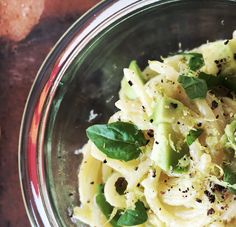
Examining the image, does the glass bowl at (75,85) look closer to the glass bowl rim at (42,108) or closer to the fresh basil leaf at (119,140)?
the glass bowl rim at (42,108)

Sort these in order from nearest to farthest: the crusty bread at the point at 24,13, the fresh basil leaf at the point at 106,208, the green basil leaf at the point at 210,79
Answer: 1. the green basil leaf at the point at 210,79
2. the fresh basil leaf at the point at 106,208
3. the crusty bread at the point at 24,13

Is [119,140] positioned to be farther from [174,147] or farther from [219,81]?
[219,81]

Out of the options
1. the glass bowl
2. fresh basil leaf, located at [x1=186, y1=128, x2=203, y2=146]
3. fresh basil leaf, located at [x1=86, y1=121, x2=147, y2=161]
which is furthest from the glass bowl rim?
fresh basil leaf, located at [x1=186, y1=128, x2=203, y2=146]

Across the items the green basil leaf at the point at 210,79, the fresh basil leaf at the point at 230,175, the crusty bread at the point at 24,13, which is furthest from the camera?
the crusty bread at the point at 24,13

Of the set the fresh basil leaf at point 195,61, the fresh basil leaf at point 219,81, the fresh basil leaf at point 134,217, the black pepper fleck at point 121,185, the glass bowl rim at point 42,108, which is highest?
the glass bowl rim at point 42,108

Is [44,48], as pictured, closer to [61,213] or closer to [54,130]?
[54,130]

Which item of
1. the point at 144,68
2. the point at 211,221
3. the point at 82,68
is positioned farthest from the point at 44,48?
the point at 211,221

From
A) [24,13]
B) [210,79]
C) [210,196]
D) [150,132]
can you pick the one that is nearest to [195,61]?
[210,79]

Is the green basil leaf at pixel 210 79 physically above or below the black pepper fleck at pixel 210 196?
above

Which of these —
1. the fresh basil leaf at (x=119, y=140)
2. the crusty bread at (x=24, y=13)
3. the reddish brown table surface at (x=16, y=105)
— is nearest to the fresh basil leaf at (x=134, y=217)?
the fresh basil leaf at (x=119, y=140)
